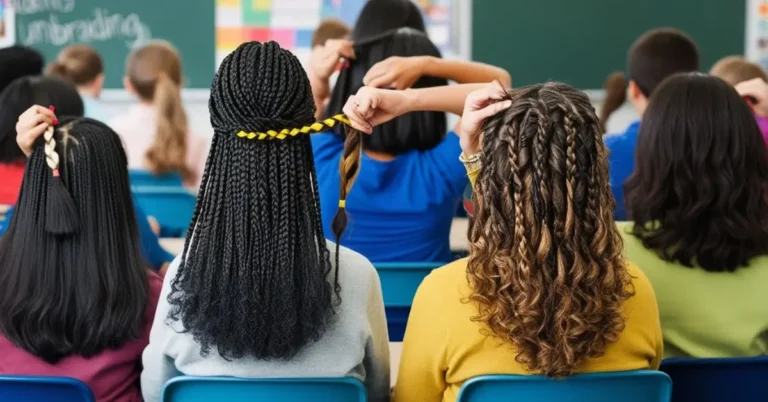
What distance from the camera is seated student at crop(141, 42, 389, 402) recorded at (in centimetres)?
165

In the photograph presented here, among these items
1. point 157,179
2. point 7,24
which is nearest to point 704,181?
point 157,179

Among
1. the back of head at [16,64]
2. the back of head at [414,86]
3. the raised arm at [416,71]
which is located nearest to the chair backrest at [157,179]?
the back of head at [16,64]

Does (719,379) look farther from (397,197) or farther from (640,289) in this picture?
(397,197)

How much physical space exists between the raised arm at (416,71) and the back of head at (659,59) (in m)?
1.30

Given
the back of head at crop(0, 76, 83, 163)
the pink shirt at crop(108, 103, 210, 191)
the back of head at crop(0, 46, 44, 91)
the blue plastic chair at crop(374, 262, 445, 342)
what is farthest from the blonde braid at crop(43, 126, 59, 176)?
the pink shirt at crop(108, 103, 210, 191)

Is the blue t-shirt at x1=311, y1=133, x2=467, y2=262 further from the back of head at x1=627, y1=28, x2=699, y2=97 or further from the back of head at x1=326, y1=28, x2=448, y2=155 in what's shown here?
the back of head at x1=627, y1=28, x2=699, y2=97

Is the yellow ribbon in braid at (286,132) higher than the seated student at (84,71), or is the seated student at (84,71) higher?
the yellow ribbon in braid at (286,132)

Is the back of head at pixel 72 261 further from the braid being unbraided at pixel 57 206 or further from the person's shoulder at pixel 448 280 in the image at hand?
the person's shoulder at pixel 448 280

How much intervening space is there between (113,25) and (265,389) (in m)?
5.01

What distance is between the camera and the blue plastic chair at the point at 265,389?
1.60m

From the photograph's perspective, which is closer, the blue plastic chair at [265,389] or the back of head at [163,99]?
the blue plastic chair at [265,389]

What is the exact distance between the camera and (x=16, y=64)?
3.87 metres

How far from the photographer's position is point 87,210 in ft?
6.37

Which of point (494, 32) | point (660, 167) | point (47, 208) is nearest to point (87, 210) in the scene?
point (47, 208)
